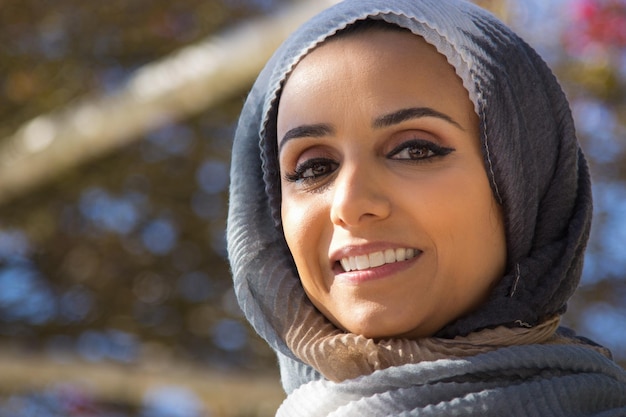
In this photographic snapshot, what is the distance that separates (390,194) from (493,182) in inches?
7.3

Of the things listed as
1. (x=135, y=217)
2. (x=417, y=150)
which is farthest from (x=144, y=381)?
(x=417, y=150)

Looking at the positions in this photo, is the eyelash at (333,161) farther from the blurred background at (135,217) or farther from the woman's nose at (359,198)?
the blurred background at (135,217)

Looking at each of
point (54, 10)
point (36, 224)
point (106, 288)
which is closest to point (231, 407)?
point (106, 288)

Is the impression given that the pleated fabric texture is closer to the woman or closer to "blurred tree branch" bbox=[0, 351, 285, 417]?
the woman

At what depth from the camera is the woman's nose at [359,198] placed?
162 centimetres

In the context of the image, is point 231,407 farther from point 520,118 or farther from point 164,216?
point 520,118

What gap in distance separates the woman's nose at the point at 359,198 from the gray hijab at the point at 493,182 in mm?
190

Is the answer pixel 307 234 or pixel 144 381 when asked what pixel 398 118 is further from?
pixel 144 381

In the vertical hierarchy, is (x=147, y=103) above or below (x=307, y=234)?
above

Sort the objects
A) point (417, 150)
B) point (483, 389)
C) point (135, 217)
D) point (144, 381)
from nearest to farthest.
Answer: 1. point (483, 389)
2. point (417, 150)
3. point (144, 381)
4. point (135, 217)

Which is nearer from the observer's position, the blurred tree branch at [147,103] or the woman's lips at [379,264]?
the woman's lips at [379,264]

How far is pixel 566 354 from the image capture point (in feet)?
5.37

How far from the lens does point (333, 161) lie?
173 centimetres

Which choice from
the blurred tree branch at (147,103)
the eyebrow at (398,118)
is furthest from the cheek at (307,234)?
the blurred tree branch at (147,103)
